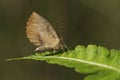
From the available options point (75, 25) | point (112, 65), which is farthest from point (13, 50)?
point (112, 65)

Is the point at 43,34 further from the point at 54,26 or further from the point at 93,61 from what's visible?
the point at 54,26

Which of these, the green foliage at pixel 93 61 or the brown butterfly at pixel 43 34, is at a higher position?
the brown butterfly at pixel 43 34

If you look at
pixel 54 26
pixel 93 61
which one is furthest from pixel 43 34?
pixel 54 26

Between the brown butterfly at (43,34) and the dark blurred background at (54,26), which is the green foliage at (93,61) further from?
the dark blurred background at (54,26)

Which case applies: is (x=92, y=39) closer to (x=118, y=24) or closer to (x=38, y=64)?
(x=118, y=24)

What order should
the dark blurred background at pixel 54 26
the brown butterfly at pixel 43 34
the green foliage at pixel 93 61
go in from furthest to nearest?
1. the dark blurred background at pixel 54 26
2. the brown butterfly at pixel 43 34
3. the green foliage at pixel 93 61

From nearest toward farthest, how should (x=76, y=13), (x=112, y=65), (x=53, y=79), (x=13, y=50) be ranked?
1. (x=112, y=65)
2. (x=53, y=79)
3. (x=13, y=50)
4. (x=76, y=13)

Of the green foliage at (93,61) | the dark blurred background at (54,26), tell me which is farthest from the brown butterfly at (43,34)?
the dark blurred background at (54,26)
